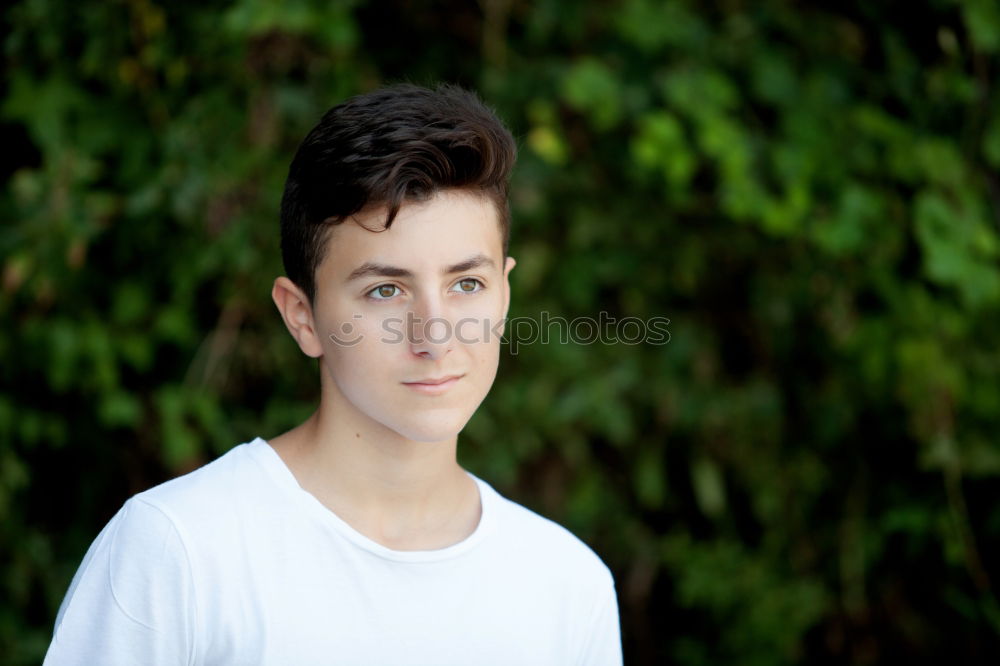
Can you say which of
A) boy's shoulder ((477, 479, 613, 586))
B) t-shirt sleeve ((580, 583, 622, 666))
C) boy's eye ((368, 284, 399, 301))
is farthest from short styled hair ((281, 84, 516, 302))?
t-shirt sleeve ((580, 583, 622, 666))

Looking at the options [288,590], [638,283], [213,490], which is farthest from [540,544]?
[638,283]

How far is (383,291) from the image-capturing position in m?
1.65

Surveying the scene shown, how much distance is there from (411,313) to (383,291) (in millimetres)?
65

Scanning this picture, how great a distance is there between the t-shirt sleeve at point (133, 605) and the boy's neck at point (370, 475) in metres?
0.28

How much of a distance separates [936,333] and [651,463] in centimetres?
112

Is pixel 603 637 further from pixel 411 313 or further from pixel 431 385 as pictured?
pixel 411 313

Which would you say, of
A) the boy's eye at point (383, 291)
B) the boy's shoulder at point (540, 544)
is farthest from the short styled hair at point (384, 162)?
the boy's shoulder at point (540, 544)

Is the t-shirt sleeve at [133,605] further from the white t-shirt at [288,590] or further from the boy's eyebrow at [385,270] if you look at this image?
the boy's eyebrow at [385,270]

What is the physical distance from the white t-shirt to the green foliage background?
5.06 feet

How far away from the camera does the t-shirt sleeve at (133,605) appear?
150 centimetres

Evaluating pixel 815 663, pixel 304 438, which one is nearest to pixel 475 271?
pixel 304 438

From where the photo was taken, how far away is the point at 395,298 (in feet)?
5.38

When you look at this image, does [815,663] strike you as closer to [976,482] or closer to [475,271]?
[976,482]

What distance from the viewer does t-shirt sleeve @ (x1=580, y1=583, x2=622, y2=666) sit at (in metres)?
1.87
